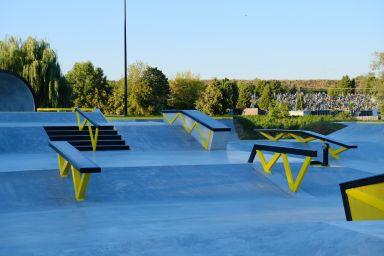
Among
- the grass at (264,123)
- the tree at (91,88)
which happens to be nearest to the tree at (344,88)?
the tree at (91,88)

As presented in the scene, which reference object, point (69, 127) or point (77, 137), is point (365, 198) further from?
point (69, 127)

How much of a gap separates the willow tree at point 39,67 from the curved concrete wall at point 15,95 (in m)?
8.52

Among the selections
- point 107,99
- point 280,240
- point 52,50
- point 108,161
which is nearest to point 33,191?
point 108,161

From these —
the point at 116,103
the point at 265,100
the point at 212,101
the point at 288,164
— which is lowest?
the point at 265,100

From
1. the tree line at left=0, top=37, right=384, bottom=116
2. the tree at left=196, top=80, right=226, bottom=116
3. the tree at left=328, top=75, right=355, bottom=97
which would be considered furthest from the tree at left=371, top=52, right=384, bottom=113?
the tree at left=328, top=75, right=355, bottom=97

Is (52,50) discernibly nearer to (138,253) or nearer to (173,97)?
(173,97)

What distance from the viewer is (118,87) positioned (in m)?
56.6

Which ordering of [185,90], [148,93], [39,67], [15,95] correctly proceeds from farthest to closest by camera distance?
[185,90]
[148,93]
[39,67]
[15,95]

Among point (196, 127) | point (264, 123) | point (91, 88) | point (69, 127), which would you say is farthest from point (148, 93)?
point (196, 127)

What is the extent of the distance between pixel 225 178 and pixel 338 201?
2155 millimetres

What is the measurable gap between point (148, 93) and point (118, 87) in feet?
24.3

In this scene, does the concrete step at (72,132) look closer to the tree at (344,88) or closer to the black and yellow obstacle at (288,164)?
the black and yellow obstacle at (288,164)

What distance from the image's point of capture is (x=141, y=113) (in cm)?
4959

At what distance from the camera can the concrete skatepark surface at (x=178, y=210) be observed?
4.42m
